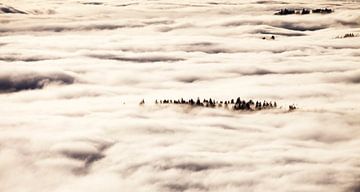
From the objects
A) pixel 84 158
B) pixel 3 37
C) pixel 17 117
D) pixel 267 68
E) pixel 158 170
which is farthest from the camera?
pixel 3 37

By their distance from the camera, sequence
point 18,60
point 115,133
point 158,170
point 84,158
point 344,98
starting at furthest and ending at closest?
point 18,60, point 344,98, point 115,133, point 84,158, point 158,170

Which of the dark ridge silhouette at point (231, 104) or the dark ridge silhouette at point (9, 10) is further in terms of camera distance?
the dark ridge silhouette at point (9, 10)

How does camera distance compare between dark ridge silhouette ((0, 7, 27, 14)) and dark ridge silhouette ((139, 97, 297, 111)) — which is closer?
dark ridge silhouette ((139, 97, 297, 111))

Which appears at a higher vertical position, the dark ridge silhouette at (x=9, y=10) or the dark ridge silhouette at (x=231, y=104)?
the dark ridge silhouette at (x=9, y=10)

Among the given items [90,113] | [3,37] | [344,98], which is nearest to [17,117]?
[90,113]

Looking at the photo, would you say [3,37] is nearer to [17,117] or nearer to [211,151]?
[17,117]

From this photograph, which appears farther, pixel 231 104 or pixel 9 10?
pixel 9 10

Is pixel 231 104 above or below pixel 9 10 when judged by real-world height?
below

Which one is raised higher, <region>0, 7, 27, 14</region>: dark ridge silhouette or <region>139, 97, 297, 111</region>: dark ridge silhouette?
<region>0, 7, 27, 14</region>: dark ridge silhouette
